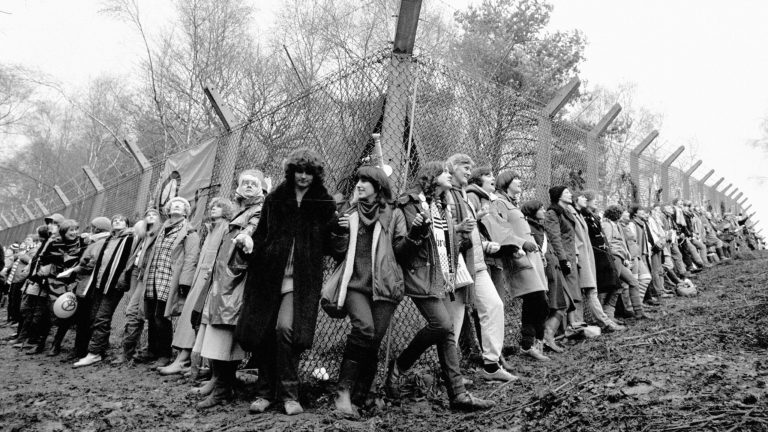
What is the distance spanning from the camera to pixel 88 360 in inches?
230

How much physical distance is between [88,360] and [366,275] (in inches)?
155

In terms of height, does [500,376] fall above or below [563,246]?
below

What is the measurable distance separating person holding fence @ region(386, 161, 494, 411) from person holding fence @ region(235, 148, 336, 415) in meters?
0.61

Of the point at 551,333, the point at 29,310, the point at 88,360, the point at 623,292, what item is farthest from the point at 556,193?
the point at 29,310

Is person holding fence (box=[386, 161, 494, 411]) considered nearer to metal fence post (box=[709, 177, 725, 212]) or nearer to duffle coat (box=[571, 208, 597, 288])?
duffle coat (box=[571, 208, 597, 288])

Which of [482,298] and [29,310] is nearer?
[482,298]

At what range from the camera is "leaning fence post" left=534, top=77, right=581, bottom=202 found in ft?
20.7

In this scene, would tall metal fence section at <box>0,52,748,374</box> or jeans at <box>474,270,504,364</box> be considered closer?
jeans at <box>474,270,504,364</box>

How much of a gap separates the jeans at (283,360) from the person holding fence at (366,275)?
313mm

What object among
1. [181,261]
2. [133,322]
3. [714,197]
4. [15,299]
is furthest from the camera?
[714,197]

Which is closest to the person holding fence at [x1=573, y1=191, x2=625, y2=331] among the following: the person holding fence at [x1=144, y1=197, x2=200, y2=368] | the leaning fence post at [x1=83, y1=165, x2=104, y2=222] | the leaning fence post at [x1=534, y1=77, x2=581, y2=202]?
the leaning fence post at [x1=534, y1=77, x2=581, y2=202]

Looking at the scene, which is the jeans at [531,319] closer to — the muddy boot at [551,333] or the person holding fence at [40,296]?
the muddy boot at [551,333]

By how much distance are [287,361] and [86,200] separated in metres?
8.51

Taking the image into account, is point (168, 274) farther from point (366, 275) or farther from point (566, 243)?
point (566, 243)
